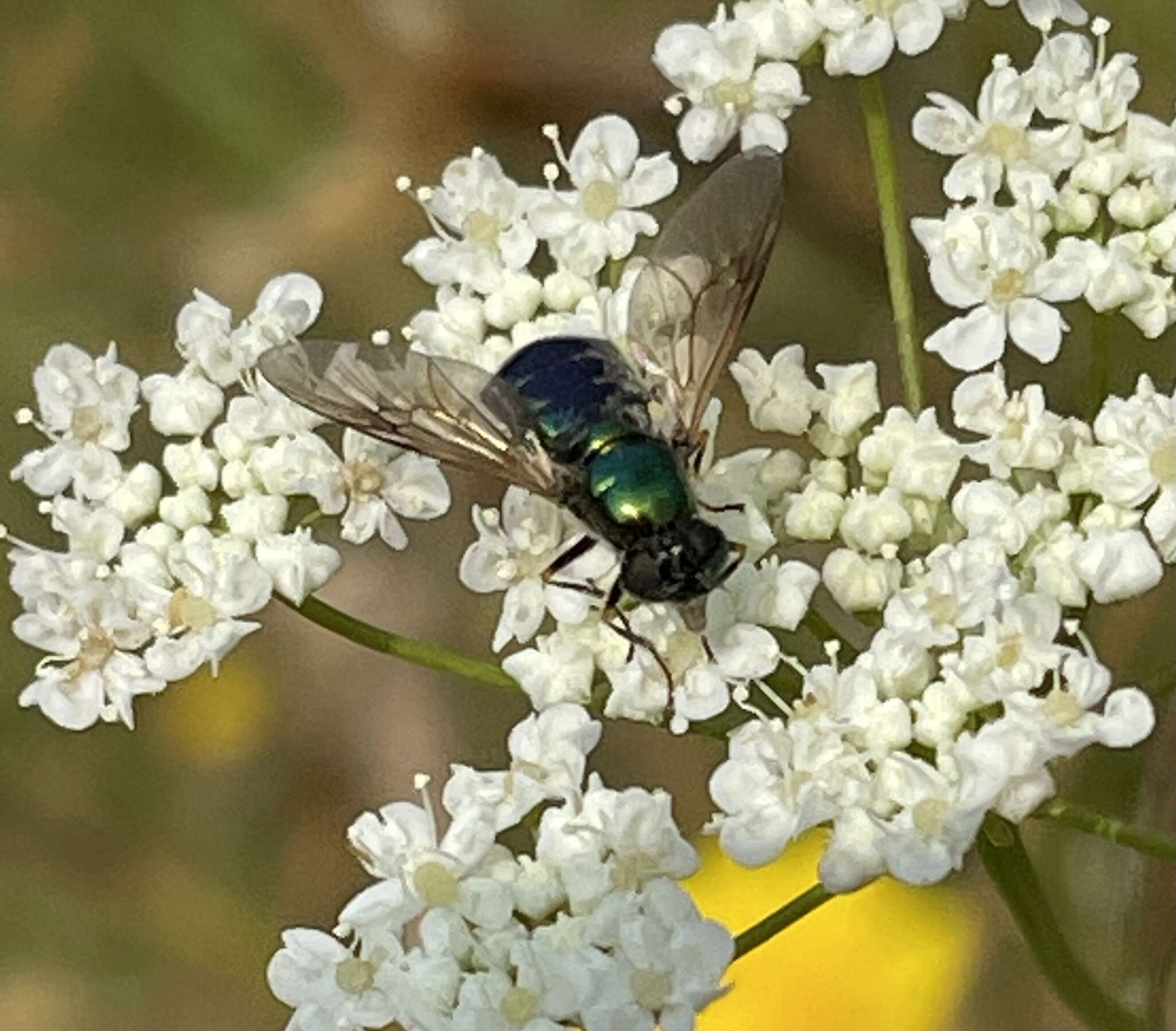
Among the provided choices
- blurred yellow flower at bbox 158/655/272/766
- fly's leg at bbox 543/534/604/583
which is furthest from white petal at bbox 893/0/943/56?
blurred yellow flower at bbox 158/655/272/766

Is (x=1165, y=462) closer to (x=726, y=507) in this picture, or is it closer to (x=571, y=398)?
(x=726, y=507)

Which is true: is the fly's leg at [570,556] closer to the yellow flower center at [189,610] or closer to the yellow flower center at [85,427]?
the yellow flower center at [189,610]

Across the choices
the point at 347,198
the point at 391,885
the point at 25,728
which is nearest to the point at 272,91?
the point at 347,198

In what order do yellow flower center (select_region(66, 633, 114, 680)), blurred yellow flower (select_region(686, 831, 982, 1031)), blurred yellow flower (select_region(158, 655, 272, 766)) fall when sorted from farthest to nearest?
A: 1. blurred yellow flower (select_region(158, 655, 272, 766))
2. blurred yellow flower (select_region(686, 831, 982, 1031))
3. yellow flower center (select_region(66, 633, 114, 680))

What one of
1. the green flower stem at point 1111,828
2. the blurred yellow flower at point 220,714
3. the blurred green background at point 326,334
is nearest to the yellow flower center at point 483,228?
the green flower stem at point 1111,828

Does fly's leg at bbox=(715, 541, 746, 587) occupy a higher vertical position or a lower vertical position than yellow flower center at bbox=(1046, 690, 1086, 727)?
higher

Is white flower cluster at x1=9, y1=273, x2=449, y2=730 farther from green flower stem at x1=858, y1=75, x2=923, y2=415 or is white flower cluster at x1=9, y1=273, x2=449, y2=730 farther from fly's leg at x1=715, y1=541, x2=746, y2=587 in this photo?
green flower stem at x1=858, y1=75, x2=923, y2=415
